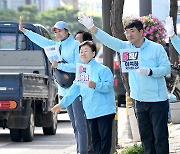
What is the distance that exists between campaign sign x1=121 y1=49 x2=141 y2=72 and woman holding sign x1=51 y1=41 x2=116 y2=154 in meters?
0.32

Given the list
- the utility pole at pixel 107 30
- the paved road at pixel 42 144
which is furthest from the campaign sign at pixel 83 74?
the paved road at pixel 42 144

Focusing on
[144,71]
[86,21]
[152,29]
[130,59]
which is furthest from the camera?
[152,29]

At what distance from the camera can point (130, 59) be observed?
10070 millimetres

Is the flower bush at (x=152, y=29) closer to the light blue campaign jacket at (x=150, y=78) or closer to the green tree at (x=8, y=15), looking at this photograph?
the light blue campaign jacket at (x=150, y=78)

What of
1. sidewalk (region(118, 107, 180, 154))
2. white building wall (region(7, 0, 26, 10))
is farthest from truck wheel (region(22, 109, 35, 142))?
white building wall (region(7, 0, 26, 10))

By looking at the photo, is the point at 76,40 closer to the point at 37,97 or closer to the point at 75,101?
the point at 75,101

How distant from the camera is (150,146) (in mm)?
10281

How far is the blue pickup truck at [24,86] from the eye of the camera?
16625 mm

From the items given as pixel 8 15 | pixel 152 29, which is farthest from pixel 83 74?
pixel 8 15

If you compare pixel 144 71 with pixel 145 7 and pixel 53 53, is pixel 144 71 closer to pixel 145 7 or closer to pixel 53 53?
pixel 53 53

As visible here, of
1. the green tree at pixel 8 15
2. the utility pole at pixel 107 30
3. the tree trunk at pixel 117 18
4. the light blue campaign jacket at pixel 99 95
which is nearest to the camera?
the light blue campaign jacket at pixel 99 95

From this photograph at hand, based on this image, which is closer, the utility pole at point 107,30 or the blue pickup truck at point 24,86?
the utility pole at point 107,30

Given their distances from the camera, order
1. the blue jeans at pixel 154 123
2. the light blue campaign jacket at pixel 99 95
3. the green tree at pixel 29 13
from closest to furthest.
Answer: the blue jeans at pixel 154 123 → the light blue campaign jacket at pixel 99 95 → the green tree at pixel 29 13

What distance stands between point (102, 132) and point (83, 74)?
2.30 feet
